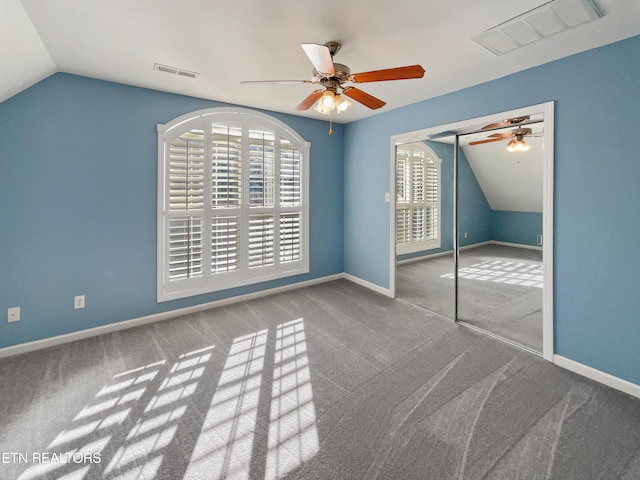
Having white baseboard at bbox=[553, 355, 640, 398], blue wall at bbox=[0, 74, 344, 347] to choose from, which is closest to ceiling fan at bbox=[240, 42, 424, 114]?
blue wall at bbox=[0, 74, 344, 347]

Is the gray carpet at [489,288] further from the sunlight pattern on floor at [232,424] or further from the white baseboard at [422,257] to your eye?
the sunlight pattern on floor at [232,424]

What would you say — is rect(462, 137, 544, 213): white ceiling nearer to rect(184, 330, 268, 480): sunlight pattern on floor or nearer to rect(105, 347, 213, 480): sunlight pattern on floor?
rect(184, 330, 268, 480): sunlight pattern on floor

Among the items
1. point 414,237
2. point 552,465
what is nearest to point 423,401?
point 552,465

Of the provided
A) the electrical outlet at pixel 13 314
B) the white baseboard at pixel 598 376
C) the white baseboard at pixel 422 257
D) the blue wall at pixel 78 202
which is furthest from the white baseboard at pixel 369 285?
the electrical outlet at pixel 13 314

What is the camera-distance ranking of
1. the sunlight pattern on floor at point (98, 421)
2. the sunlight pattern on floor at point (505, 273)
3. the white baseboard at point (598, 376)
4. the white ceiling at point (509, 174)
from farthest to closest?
1. the sunlight pattern on floor at point (505, 273)
2. the white ceiling at point (509, 174)
3. the white baseboard at point (598, 376)
4. the sunlight pattern on floor at point (98, 421)

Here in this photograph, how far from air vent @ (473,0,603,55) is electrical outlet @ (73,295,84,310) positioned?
4140 mm

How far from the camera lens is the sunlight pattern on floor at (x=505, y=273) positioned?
9.54 feet

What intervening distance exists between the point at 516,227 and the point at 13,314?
4.93 meters

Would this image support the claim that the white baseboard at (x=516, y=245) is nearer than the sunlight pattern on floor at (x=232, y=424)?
No

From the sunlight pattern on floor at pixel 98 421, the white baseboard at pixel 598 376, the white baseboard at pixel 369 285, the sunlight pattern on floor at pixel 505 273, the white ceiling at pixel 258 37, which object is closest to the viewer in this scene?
the sunlight pattern on floor at pixel 98 421

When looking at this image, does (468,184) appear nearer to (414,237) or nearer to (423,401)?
(414,237)

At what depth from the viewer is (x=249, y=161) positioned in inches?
154

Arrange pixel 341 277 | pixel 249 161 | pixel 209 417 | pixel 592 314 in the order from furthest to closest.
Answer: pixel 341 277 → pixel 249 161 → pixel 592 314 → pixel 209 417

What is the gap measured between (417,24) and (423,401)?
259cm
